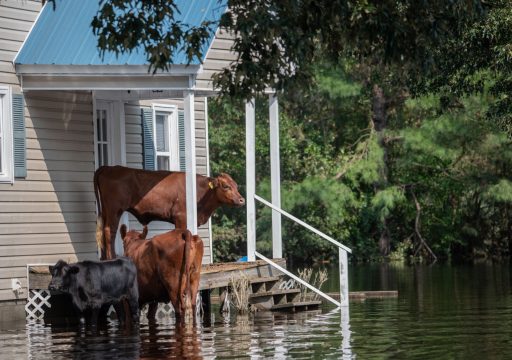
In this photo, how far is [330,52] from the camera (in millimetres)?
18125

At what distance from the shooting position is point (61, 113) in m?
23.1

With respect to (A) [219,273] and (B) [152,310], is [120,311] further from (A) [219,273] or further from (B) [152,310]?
(A) [219,273]

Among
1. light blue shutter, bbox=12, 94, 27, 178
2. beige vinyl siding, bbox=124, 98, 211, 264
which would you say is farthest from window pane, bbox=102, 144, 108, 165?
light blue shutter, bbox=12, 94, 27, 178

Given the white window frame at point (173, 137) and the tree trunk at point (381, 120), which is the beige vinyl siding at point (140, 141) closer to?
the white window frame at point (173, 137)

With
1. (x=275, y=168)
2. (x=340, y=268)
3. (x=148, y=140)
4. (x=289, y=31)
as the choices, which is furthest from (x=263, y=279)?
(x=289, y=31)

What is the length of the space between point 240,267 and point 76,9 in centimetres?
565

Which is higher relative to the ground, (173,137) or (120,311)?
(173,137)

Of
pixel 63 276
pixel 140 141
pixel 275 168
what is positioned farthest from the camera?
pixel 140 141

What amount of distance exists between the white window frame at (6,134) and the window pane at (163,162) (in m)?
4.13

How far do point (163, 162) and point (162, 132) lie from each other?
61cm

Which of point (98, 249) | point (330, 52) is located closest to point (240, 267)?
point (98, 249)

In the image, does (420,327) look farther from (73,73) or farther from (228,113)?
(228,113)

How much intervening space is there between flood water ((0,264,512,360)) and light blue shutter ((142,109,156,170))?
3812mm

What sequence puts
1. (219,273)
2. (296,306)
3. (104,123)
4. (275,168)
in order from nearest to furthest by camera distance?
(219,273) < (296,306) < (275,168) < (104,123)
